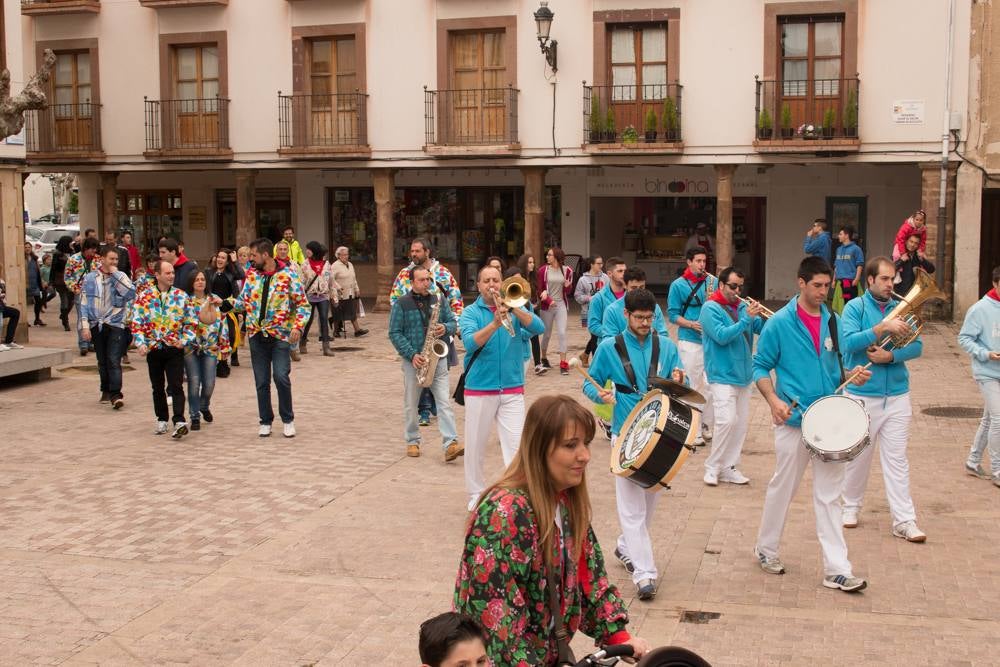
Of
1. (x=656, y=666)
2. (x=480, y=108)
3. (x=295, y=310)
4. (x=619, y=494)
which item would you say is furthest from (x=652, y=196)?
(x=656, y=666)

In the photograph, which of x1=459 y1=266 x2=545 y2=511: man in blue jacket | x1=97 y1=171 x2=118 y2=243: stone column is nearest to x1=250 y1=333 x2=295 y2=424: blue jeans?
x1=459 y1=266 x2=545 y2=511: man in blue jacket

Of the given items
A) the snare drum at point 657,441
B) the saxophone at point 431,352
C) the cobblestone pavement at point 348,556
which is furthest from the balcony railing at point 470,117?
the snare drum at point 657,441

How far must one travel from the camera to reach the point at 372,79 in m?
24.7

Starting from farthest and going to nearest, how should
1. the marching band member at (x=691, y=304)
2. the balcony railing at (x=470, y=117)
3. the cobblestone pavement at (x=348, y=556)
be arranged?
the balcony railing at (x=470, y=117) < the marching band member at (x=691, y=304) < the cobblestone pavement at (x=348, y=556)

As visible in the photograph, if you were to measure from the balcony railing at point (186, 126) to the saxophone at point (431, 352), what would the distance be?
16031 millimetres

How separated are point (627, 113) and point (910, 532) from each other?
16.1 meters

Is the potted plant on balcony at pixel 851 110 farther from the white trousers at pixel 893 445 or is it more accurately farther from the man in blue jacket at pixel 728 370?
the white trousers at pixel 893 445

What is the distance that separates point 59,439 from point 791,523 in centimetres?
698

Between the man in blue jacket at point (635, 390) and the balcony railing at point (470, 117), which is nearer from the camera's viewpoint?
the man in blue jacket at point (635, 390)

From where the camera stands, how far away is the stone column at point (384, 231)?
25141 mm

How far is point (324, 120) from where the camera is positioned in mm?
25188

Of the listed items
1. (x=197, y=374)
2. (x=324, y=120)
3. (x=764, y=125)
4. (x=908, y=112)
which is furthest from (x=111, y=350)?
(x=908, y=112)

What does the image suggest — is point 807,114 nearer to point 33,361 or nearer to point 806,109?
point 806,109

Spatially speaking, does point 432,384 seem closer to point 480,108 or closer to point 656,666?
point 656,666
